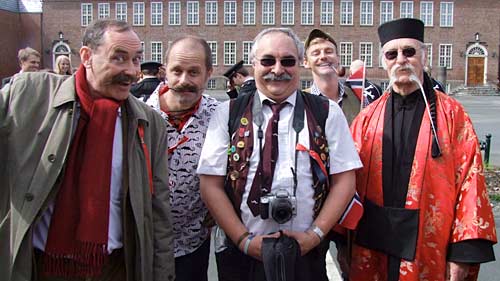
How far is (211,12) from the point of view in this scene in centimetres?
4706

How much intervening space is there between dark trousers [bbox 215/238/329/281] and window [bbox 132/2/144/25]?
47559mm

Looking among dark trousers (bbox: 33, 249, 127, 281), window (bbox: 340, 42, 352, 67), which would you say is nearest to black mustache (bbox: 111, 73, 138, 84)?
dark trousers (bbox: 33, 249, 127, 281)

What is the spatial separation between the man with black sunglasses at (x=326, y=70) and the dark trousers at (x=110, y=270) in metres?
2.15

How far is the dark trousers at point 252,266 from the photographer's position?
276 centimetres

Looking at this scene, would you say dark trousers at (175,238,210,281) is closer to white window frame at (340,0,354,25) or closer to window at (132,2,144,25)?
white window frame at (340,0,354,25)

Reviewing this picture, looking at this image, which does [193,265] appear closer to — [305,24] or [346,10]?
[305,24]

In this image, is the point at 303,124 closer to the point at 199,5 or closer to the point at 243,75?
the point at 243,75

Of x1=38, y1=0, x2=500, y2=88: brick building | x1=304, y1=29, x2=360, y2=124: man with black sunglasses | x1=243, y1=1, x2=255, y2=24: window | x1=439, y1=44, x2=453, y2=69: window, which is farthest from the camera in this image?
x1=243, y1=1, x2=255, y2=24: window

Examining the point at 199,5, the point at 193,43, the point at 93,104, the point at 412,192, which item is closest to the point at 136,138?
the point at 93,104

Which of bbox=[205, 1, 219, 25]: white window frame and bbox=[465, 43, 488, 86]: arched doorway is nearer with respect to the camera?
bbox=[465, 43, 488, 86]: arched doorway

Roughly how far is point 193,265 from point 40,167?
4.00ft

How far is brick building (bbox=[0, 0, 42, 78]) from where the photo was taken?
151 feet

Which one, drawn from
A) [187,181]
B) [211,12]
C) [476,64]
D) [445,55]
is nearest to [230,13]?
[211,12]

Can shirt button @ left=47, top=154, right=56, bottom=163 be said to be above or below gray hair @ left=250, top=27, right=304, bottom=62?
below
